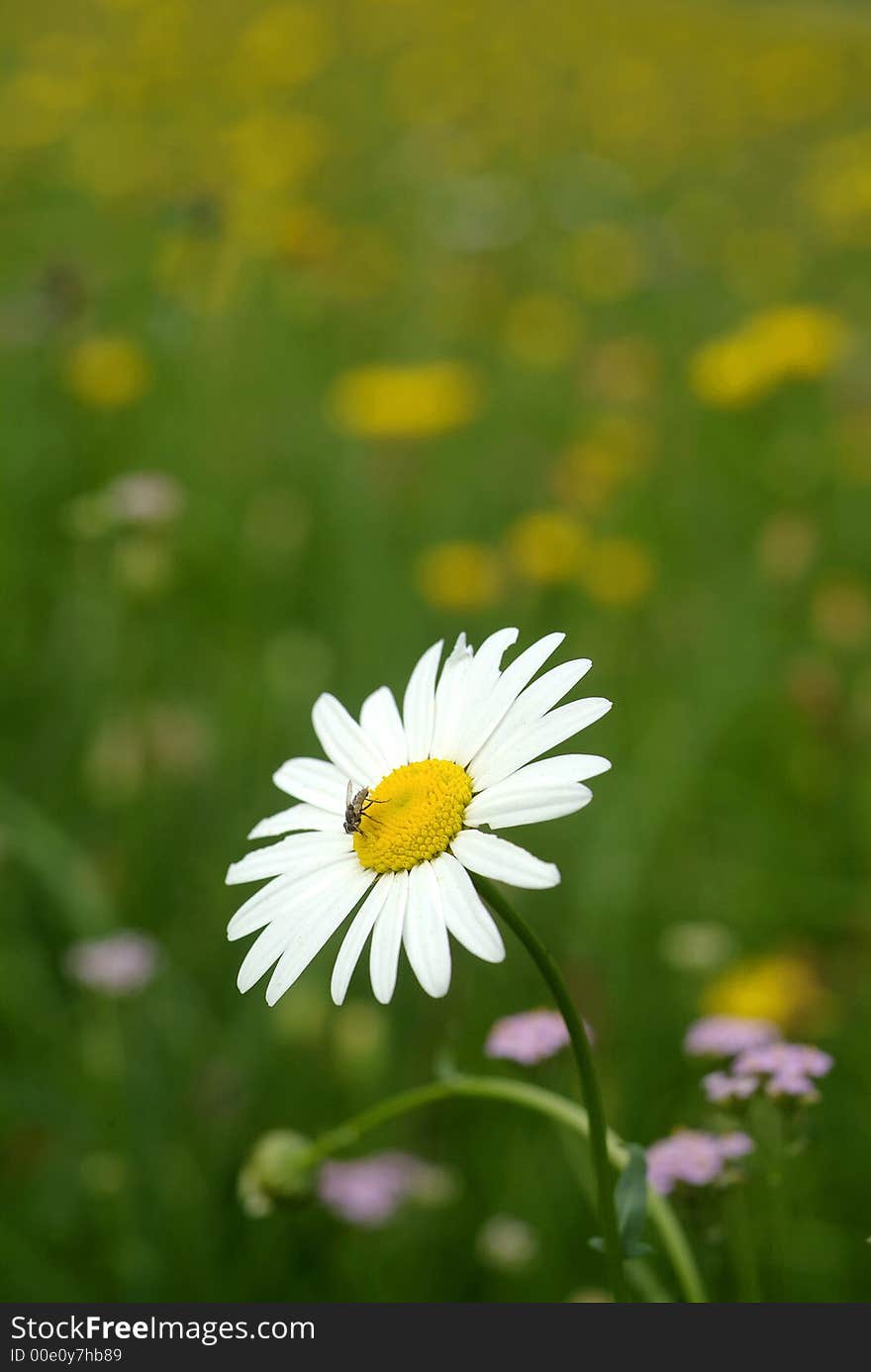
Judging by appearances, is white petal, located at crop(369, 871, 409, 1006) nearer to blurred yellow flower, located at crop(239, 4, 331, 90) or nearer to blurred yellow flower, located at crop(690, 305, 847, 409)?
blurred yellow flower, located at crop(690, 305, 847, 409)

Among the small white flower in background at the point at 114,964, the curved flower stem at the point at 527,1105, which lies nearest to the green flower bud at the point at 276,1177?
the curved flower stem at the point at 527,1105

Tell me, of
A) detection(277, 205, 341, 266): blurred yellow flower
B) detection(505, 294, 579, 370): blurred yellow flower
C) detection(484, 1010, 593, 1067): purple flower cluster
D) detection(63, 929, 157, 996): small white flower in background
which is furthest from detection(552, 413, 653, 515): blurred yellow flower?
detection(484, 1010, 593, 1067): purple flower cluster

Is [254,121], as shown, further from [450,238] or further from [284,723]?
[284,723]

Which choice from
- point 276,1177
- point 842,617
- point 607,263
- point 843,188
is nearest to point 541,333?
point 607,263

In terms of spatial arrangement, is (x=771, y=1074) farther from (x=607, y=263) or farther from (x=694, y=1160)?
(x=607, y=263)

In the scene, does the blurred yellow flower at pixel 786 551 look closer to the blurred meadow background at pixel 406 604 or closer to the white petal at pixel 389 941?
the blurred meadow background at pixel 406 604

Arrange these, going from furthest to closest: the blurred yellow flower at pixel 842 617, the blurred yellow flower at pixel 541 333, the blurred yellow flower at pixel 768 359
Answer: the blurred yellow flower at pixel 541 333, the blurred yellow flower at pixel 768 359, the blurred yellow flower at pixel 842 617
